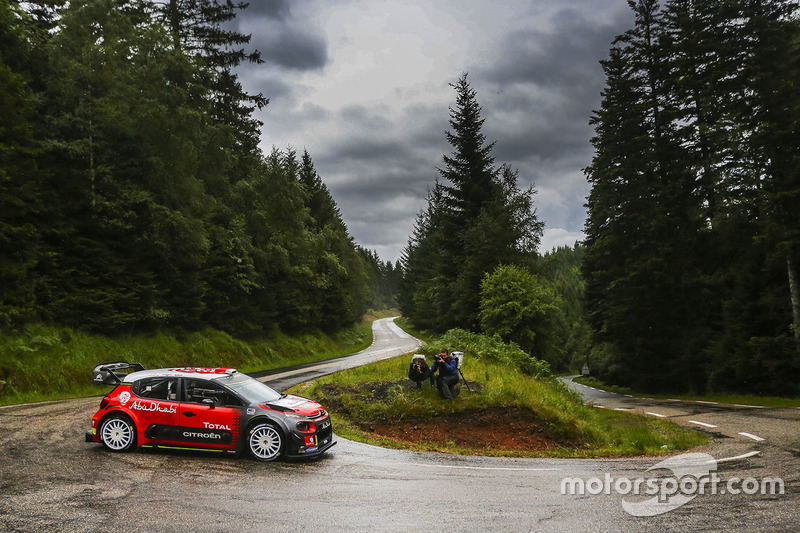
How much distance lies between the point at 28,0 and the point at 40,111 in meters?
7.83

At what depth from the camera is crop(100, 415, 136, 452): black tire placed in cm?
1026

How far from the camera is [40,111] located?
1992 cm

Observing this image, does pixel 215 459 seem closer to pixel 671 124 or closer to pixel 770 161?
→ pixel 770 161

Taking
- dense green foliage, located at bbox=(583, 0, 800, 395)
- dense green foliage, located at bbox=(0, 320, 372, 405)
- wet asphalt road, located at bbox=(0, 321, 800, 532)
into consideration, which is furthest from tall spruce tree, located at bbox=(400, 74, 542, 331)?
wet asphalt road, located at bbox=(0, 321, 800, 532)

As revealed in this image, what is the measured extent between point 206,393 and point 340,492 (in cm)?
416

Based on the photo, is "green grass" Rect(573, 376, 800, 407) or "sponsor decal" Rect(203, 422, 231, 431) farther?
"green grass" Rect(573, 376, 800, 407)

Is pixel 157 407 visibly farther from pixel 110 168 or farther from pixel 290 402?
pixel 110 168

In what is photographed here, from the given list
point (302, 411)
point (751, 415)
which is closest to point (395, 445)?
point (302, 411)

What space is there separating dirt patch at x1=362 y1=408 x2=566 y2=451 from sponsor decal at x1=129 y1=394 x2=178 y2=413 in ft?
18.8

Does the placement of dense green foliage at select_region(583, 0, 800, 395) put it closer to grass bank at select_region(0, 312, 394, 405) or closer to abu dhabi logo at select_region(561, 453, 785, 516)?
abu dhabi logo at select_region(561, 453, 785, 516)

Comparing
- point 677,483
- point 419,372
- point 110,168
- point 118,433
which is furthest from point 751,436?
point 110,168

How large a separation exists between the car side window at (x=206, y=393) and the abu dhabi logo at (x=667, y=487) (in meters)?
6.86

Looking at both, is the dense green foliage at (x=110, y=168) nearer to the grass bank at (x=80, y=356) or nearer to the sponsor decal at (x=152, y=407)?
the grass bank at (x=80, y=356)

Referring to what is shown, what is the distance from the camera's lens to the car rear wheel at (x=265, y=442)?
997cm
